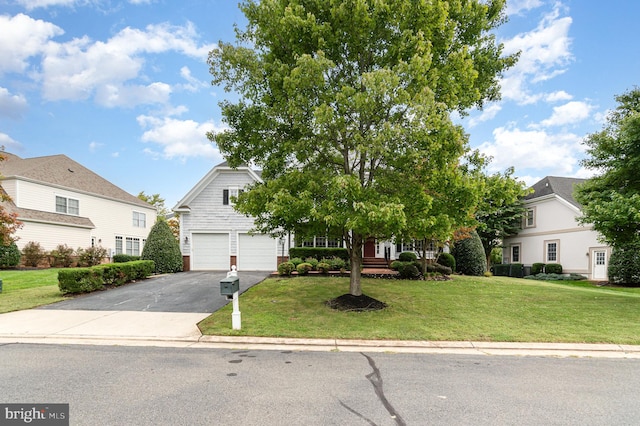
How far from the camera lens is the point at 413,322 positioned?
8.34 meters

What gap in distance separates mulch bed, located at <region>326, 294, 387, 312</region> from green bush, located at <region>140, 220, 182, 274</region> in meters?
12.4

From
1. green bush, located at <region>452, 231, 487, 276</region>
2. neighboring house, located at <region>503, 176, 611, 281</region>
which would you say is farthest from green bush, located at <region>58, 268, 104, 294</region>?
neighboring house, located at <region>503, 176, 611, 281</region>

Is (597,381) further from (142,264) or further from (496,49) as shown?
(142,264)

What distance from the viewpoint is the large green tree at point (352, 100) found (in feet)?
24.9

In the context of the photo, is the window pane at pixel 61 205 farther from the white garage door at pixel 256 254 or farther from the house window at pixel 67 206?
the white garage door at pixel 256 254

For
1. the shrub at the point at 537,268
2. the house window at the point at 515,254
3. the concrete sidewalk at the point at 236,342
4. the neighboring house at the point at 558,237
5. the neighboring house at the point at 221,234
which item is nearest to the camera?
the concrete sidewalk at the point at 236,342

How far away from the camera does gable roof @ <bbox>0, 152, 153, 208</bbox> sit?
75.4 feet

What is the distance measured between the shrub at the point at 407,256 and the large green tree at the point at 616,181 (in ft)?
28.3

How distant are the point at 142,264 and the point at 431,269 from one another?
560 inches

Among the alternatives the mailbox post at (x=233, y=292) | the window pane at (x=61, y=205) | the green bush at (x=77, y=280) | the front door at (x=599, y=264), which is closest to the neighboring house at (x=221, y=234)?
the green bush at (x=77, y=280)

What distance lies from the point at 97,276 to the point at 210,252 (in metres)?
8.43

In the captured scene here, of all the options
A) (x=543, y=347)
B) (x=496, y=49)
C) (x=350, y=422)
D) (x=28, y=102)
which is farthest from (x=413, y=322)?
(x=28, y=102)

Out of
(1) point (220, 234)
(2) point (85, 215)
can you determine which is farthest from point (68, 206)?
(1) point (220, 234)

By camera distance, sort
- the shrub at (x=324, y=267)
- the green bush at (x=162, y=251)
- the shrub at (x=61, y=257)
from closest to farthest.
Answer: the shrub at (x=324, y=267) → the green bush at (x=162, y=251) → the shrub at (x=61, y=257)
